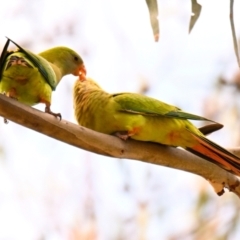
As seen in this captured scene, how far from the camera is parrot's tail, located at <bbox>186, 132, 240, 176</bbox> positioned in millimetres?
1041

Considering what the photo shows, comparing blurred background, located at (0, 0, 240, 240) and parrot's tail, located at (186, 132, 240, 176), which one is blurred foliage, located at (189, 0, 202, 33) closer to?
parrot's tail, located at (186, 132, 240, 176)

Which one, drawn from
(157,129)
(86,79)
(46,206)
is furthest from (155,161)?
(46,206)

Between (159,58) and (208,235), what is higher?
(159,58)

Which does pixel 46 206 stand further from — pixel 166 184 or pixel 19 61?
pixel 19 61

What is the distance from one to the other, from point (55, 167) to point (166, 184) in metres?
0.40

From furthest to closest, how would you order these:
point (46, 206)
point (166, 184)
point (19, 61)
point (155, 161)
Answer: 1. point (166, 184)
2. point (46, 206)
3. point (155, 161)
4. point (19, 61)

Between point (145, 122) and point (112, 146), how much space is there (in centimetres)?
15

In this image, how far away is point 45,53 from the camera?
1.12 meters

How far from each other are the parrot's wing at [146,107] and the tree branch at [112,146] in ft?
0.24

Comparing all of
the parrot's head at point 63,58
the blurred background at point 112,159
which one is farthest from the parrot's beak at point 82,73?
the blurred background at point 112,159

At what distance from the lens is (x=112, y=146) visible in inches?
37.7

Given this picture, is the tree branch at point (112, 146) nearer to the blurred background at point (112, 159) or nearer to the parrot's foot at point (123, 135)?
the parrot's foot at point (123, 135)

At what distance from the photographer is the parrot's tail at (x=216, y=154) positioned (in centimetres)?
104

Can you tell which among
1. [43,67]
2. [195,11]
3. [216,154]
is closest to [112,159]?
[216,154]
